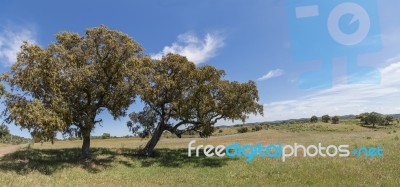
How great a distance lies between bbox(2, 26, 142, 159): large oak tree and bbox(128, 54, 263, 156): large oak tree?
2987 millimetres

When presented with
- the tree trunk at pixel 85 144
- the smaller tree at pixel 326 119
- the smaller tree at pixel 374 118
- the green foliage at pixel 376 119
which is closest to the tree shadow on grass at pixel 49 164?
the tree trunk at pixel 85 144

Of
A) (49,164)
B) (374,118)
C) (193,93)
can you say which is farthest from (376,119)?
(49,164)

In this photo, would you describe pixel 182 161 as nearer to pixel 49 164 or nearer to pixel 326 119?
pixel 49 164

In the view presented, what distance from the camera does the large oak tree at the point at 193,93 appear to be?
38062 millimetres

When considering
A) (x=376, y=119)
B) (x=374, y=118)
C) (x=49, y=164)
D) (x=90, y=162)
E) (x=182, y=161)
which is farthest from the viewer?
(x=376, y=119)

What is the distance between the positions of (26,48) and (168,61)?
15.3 meters

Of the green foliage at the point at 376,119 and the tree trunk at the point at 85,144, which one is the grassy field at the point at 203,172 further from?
the green foliage at the point at 376,119

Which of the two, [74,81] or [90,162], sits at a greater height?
[74,81]

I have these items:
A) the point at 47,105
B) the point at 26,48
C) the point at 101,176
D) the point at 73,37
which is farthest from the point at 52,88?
the point at 101,176

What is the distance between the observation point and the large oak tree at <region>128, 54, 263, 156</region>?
A: 38.1 metres

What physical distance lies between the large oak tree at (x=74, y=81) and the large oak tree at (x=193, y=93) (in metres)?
2.99

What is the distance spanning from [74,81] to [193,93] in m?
12.8

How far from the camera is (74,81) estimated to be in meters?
30.8

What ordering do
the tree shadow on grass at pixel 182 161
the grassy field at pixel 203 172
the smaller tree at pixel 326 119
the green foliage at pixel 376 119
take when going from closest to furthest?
the grassy field at pixel 203 172, the tree shadow on grass at pixel 182 161, the green foliage at pixel 376 119, the smaller tree at pixel 326 119
